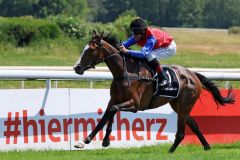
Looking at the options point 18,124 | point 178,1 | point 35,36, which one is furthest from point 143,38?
point 178,1

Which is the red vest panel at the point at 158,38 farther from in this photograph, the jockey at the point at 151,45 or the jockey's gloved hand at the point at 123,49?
the jockey's gloved hand at the point at 123,49

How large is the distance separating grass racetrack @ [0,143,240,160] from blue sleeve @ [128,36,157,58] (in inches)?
51.6

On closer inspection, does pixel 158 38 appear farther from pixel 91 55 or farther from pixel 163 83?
pixel 91 55

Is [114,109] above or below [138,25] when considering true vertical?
below

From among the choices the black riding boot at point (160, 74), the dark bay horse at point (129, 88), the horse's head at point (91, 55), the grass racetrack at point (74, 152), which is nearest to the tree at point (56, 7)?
the grass racetrack at point (74, 152)

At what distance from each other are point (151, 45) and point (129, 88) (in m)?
0.66

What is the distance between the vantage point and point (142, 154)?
369 inches

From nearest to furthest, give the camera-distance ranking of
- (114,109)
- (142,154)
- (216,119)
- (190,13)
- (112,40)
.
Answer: (142,154)
(114,109)
(112,40)
(216,119)
(190,13)

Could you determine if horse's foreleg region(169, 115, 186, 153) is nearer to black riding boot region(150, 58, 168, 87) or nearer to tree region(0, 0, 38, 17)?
black riding boot region(150, 58, 168, 87)

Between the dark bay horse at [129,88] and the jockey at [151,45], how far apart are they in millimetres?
155

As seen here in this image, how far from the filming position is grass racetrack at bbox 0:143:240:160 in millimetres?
8789

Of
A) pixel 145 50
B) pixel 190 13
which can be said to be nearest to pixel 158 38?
pixel 145 50

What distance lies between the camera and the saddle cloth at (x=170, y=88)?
10.2 m

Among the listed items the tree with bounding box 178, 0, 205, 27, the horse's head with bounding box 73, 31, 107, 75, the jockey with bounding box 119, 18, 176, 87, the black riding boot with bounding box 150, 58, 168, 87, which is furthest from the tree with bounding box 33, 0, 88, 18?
the horse's head with bounding box 73, 31, 107, 75
